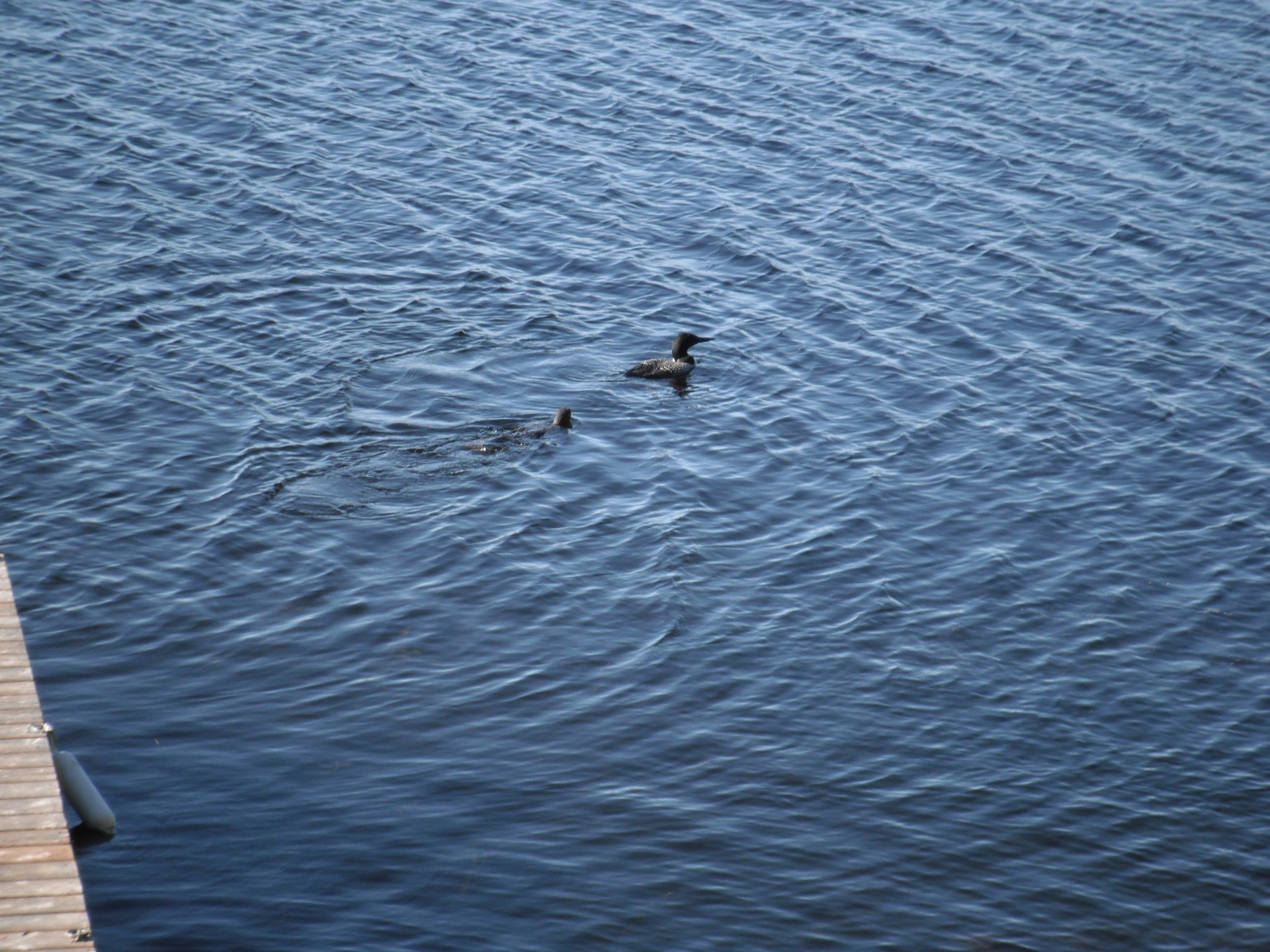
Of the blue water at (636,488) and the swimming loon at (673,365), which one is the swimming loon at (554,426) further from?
the swimming loon at (673,365)

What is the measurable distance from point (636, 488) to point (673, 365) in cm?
306

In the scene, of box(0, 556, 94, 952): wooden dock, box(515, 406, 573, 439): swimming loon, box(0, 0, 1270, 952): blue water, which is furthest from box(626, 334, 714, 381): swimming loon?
box(0, 556, 94, 952): wooden dock

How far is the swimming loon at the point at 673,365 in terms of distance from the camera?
795 inches

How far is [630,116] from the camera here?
95.9 feet

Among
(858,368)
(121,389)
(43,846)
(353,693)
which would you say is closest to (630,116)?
(858,368)

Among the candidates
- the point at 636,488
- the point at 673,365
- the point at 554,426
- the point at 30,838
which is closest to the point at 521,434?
the point at 554,426

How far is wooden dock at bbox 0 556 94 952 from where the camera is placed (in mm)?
8523

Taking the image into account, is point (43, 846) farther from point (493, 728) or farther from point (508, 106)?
point (508, 106)

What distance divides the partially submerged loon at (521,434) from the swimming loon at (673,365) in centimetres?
167

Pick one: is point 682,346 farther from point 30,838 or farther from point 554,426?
point 30,838

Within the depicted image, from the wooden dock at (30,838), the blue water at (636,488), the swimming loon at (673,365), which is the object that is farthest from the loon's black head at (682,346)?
the wooden dock at (30,838)

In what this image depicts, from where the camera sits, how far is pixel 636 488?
17953 mm

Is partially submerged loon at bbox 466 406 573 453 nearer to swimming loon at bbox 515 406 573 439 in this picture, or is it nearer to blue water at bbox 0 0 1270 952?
swimming loon at bbox 515 406 573 439

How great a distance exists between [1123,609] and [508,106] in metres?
18.0
